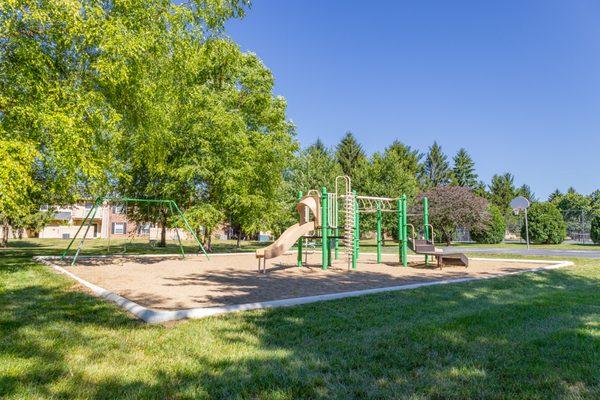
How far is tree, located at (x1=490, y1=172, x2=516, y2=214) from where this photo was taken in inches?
2739

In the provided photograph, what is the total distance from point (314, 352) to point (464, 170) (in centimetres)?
7036

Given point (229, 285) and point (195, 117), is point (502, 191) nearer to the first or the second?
point (195, 117)

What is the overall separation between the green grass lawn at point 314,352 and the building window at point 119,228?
54.6m

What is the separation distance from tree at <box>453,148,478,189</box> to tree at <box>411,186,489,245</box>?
35847mm

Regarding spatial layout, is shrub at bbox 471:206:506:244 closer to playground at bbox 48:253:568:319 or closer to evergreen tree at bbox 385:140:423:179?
evergreen tree at bbox 385:140:423:179

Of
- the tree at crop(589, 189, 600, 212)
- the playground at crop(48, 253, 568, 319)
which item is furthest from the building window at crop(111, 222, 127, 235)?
the tree at crop(589, 189, 600, 212)

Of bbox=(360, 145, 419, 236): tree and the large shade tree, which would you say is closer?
the large shade tree

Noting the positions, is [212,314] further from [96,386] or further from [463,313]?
[463,313]

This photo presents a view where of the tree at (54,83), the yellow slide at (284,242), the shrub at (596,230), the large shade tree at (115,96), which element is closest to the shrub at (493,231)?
the shrub at (596,230)

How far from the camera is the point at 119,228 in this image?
Result: 57188mm

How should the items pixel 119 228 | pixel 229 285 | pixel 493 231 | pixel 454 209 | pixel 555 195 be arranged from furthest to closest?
pixel 555 195, pixel 119 228, pixel 493 231, pixel 454 209, pixel 229 285

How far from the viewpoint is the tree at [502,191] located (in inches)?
2739

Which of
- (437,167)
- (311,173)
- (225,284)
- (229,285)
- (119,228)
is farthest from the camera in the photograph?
(437,167)

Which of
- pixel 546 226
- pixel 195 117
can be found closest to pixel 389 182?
pixel 546 226
